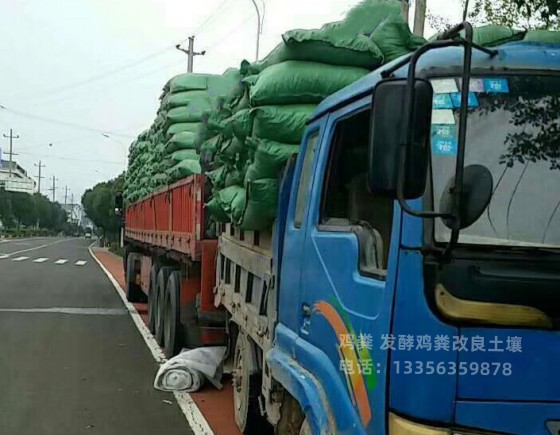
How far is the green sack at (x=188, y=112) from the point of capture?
11625 millimetres

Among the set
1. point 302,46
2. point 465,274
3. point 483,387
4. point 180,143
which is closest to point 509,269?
point 465,274

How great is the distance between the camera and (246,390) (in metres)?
6.19

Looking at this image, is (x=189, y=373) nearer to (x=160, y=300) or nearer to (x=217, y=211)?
(x=217, y=211)

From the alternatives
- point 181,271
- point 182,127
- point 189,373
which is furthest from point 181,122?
point 189,373

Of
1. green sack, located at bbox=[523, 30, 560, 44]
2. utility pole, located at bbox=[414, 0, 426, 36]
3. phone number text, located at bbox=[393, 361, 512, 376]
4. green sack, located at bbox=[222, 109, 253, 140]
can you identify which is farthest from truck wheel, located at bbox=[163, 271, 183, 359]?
phone number text, located at bbox=[393, 361, 512, 376]

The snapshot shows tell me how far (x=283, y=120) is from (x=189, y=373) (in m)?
4.46

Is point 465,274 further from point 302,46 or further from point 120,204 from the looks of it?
point 120,204

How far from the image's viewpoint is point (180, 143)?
11.2 metres

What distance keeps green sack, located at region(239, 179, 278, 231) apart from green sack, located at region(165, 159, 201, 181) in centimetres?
532

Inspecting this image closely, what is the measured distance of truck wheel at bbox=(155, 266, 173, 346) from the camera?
11.1 m

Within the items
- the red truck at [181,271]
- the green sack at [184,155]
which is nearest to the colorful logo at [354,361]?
the red truck at [181,271]

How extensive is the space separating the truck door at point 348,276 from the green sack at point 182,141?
7202 millimetres

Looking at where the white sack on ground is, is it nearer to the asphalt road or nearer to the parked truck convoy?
the asphalt road

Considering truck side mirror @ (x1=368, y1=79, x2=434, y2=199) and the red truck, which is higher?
truck side mirror @ (x1=368, y1=79, x2=434, y2=199)
